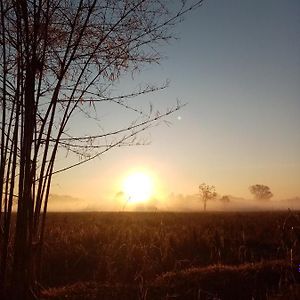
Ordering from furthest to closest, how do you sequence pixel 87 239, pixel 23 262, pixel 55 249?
pixel 87 239 → pixel 55 249 → pixel 23 262

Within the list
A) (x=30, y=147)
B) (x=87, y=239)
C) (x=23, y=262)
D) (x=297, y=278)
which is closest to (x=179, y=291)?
(x=297, y=278)

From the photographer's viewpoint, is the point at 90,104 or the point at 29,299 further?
the point at 90,104

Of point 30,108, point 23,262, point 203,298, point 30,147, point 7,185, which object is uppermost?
point 30,108

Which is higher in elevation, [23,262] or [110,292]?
[23,262]

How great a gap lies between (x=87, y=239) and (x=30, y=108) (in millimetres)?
8973

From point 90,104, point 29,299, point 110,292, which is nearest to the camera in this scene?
point 29,299

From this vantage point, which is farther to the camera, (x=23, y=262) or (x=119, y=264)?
(x=119, y=264)

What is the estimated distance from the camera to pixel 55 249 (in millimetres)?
10250

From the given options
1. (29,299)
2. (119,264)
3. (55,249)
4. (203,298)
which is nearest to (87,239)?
(55,249)

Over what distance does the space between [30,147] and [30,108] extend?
0.32 meters

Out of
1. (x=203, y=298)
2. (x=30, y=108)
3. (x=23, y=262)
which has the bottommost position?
(x=203, y=298)

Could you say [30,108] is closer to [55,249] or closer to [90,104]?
[90,104]

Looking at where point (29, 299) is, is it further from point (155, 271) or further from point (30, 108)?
point (155, 271)

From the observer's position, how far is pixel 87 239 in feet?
40.0
